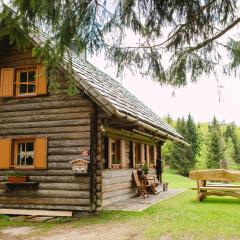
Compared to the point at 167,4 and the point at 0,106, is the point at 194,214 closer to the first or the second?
the point at 167,4

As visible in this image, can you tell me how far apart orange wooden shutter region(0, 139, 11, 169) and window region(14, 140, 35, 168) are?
0.29m

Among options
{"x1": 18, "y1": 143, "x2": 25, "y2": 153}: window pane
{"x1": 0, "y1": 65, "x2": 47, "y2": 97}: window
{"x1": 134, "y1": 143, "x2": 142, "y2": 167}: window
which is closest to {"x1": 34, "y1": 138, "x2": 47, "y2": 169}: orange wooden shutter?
{"x1": 18, "y1": 143, "x2": 25, "y2": 153}: window pane

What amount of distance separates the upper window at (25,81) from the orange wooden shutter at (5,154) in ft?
5.90

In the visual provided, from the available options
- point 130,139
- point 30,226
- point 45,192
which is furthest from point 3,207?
point 130,139

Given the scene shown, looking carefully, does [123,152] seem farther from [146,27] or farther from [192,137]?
[192,137]

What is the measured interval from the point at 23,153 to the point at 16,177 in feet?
3.14

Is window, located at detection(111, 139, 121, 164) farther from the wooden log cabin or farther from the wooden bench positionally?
the wooden bench

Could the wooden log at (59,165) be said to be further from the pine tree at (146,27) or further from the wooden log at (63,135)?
the pine tree at (146,27)

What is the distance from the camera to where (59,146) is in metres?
12.9

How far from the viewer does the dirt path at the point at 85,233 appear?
30.2 feet

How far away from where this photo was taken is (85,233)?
970 cm

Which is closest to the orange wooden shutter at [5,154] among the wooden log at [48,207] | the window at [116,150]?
the wooden log at [48,207]

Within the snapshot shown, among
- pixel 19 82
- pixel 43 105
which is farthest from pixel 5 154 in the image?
pixel 19 82

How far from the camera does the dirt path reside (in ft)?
30.2
